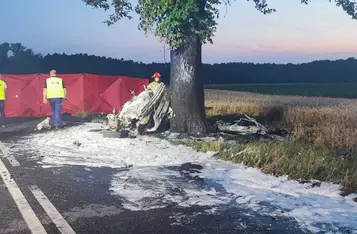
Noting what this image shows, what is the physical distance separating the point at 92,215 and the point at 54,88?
33.0 feet

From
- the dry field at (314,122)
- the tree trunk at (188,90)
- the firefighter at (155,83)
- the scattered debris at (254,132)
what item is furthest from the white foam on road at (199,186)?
the dry field at (314,122)

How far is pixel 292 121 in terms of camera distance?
17.5 meters

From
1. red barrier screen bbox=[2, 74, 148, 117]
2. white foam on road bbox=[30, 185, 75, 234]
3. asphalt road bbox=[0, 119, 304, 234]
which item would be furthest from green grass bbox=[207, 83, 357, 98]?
white foam on road bbox=[30, 185, 75, 234]

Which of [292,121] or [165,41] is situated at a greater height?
[165,41]

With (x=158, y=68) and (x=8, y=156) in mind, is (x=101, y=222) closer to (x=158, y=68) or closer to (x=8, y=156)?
(x=8, y=156)

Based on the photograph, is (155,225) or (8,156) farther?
(8,156)

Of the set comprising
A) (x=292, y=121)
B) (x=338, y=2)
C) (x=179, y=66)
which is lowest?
(x=292, y=121)

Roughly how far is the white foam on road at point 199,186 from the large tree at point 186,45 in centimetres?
211

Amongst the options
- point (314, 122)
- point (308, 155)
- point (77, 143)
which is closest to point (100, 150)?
point (77, 143)

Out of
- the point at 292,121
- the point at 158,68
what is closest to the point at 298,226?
the point at 292,121

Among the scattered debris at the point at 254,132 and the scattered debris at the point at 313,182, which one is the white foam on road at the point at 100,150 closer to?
the scattered debris at the point at 254,132

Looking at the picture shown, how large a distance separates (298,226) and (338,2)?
10260mm

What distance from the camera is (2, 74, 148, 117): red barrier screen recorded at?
20188 millimetres

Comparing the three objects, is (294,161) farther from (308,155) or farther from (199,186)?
(199,186)
